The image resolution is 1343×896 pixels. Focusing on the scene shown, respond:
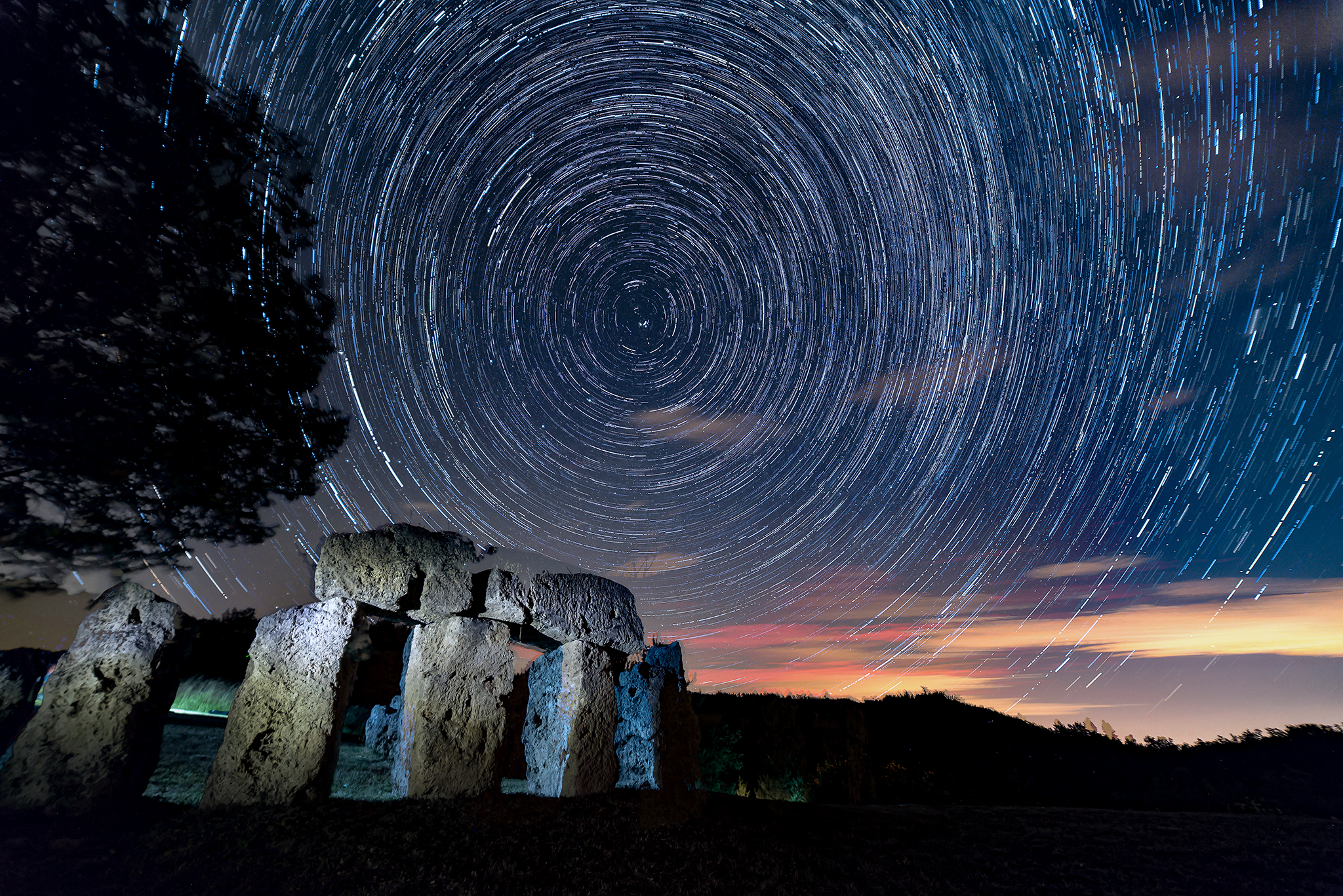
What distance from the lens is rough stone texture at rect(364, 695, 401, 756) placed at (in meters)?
11.3

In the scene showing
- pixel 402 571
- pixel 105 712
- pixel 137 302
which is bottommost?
pixel 105 712

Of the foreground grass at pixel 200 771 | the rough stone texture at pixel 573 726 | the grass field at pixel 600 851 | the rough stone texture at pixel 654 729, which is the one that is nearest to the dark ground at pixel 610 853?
the grass field at pixel 600 851

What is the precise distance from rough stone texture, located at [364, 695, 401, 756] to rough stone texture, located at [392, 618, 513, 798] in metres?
3.17

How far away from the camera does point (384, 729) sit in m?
12.0

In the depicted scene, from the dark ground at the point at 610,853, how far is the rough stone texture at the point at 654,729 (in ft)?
2.58

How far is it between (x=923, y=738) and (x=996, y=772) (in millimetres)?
3886

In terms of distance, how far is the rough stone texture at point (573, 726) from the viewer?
820cm

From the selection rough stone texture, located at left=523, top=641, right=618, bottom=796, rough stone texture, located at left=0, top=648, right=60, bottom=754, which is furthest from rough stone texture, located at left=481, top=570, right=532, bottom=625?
rough stone texture, located at left=0, top=648, right=60, bottom=754

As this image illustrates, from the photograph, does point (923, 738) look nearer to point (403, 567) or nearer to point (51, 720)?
point (403, 567)

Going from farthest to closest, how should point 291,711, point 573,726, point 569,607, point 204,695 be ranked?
point 204,695 → point 569,607 → point 573,726 → point 291,711

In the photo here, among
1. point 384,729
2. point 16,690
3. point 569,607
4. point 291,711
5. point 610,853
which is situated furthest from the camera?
point 384,729

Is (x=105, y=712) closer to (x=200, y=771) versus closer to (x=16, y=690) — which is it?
(x=200, y=771)

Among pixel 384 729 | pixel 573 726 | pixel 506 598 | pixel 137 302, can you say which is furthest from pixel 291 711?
pixel 137 302

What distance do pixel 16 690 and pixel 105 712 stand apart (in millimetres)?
2515
